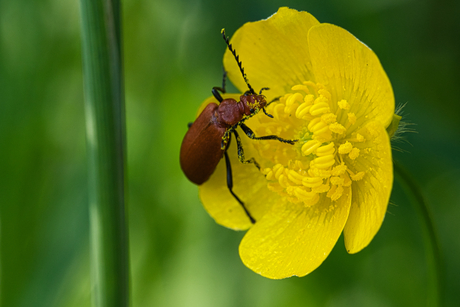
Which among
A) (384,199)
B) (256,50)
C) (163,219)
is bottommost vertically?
(384,199)

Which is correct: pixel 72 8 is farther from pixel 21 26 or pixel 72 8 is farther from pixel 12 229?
pixel 12 229

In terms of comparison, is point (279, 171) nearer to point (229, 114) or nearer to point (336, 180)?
point (336, 180)

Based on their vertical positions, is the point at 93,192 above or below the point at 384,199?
above

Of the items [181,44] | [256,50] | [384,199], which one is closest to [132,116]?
[181,44]

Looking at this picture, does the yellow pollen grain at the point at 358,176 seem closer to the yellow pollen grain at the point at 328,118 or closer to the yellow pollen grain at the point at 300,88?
the yellow pollen grain at the point at 328,118

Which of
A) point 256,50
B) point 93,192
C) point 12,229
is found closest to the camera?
point 93,192

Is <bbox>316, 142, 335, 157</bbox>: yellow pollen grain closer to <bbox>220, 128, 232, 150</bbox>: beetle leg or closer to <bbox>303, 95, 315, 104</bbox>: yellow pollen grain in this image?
<bbox>303, 95, 315, 104</bbox>: yellow pollen grain

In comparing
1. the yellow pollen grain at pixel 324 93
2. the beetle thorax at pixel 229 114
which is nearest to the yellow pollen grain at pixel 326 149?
the yellow pollen grain at pixel 324 93
